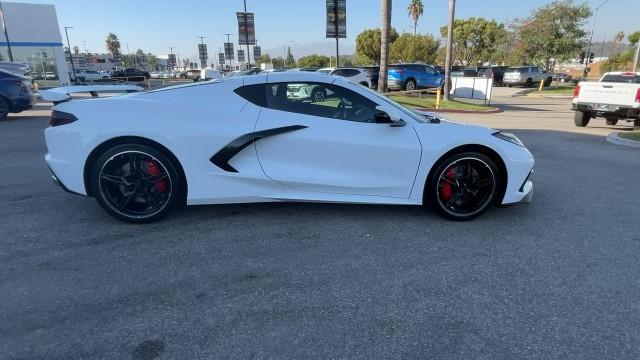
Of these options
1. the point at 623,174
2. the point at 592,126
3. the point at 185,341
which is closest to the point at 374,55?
the point at 592,126

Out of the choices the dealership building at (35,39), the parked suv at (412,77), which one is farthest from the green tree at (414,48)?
the dealership building at (35,39)

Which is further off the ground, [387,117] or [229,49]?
[229,49]

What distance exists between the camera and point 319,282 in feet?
9.38

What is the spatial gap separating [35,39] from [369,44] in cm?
4946

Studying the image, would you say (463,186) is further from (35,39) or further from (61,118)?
(35,39)

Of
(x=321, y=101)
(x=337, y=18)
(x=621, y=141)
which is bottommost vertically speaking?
(x=621, y=141)

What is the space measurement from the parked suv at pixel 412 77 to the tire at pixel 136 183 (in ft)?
68.9

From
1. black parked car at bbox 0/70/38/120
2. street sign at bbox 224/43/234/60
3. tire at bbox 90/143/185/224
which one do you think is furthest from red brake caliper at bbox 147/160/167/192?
street sign at bbox 224/43/234/60

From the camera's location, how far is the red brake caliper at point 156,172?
12.2 ft

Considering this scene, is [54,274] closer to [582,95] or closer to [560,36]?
[582,95]

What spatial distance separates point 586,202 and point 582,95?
7684 mm

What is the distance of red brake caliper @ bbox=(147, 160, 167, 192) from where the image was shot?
3.71 meters

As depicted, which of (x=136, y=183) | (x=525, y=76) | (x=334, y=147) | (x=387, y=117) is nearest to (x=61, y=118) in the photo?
(x=136, y=183)

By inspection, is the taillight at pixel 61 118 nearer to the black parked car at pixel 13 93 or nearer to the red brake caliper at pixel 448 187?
the red brake caliper at pixel 448 187
